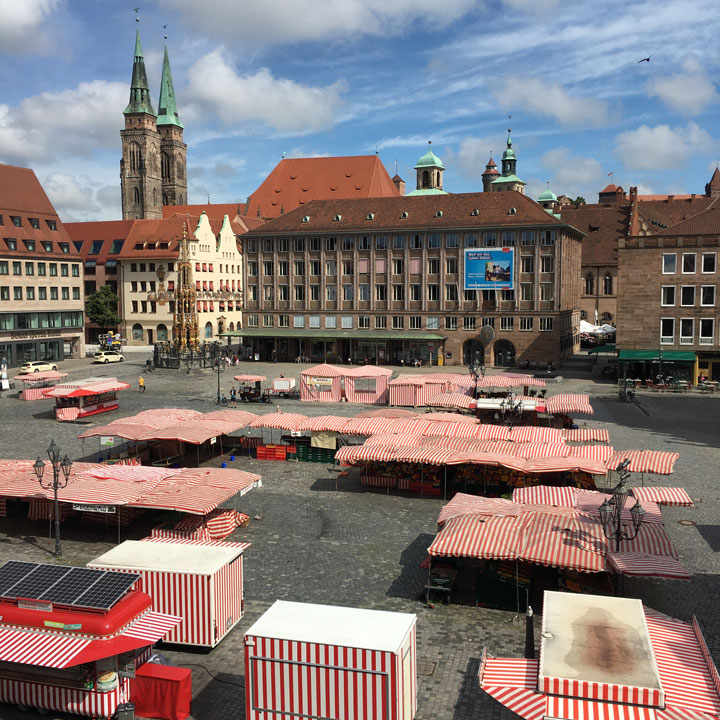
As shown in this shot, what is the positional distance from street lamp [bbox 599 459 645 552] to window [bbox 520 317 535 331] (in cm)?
5450

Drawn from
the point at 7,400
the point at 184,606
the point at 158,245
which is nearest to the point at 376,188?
the point at 158,245

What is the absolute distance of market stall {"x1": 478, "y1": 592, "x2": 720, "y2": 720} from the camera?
38.0 feet

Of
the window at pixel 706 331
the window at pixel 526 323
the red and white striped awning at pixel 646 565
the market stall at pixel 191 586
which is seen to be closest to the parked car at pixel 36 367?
the window at pixel 526 323

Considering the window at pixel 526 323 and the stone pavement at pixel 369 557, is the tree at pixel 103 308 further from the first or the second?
the stone pavement at pixel 369 557

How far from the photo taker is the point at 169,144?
142m

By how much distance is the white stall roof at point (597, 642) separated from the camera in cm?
1207

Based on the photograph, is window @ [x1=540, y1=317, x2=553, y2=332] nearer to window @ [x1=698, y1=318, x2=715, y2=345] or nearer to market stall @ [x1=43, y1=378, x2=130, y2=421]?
window @ [x1=698, y1=318, x2=715, y2=345]

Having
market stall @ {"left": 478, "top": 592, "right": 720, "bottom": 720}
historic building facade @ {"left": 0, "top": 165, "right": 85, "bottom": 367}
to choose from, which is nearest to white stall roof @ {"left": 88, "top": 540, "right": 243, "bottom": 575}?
market stall @ {"left": 478, "top": 592, "right": 720, "bottom": 720}

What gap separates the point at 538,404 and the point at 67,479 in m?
25.2

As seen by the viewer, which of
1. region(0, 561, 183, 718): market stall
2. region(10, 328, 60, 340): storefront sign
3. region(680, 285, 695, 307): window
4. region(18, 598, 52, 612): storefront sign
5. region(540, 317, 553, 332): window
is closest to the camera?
region(0, 561, 183, 718): market stall

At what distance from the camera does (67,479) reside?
80.3ft

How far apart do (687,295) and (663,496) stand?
4063 cm

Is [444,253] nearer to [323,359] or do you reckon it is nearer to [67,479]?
[323,359]

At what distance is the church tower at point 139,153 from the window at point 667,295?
10115 cm
